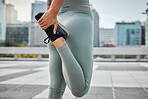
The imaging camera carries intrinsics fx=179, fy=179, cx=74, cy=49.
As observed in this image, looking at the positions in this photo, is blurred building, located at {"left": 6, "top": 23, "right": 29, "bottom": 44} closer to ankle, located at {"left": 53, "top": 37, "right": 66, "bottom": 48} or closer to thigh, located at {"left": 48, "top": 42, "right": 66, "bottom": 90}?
thigh, located at {"left": 48, "top": 42, "right": 66, "bottom": 90}

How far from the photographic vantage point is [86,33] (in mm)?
1300

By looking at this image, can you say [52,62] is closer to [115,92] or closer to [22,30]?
[115,92]

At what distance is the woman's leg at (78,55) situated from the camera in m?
1.12

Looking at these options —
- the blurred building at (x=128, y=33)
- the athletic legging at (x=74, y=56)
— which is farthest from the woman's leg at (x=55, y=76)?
the blurred building at (x=128, y=33)

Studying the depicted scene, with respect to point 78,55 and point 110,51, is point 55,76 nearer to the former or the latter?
point 78,55

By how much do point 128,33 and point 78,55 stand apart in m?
86.5

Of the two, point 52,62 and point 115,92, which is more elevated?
point 52,62

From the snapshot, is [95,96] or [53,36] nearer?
→ [53,36]

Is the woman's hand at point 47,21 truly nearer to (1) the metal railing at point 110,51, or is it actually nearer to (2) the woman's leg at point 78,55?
(2) the woman's leg at point 78,55

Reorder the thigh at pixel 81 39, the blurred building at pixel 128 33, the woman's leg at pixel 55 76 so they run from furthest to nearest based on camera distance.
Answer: the blurred building at pixel 128 33 < the woman's leg at pixel 55 76 < the thigh at pixel 81 39

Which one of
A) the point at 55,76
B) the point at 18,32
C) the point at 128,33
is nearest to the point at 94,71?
the point at 55,76

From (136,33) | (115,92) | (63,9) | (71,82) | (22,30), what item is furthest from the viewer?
(22,30)

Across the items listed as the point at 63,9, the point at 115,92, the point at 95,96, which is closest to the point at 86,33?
the point at 63,9

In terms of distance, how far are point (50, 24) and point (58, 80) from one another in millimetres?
511
